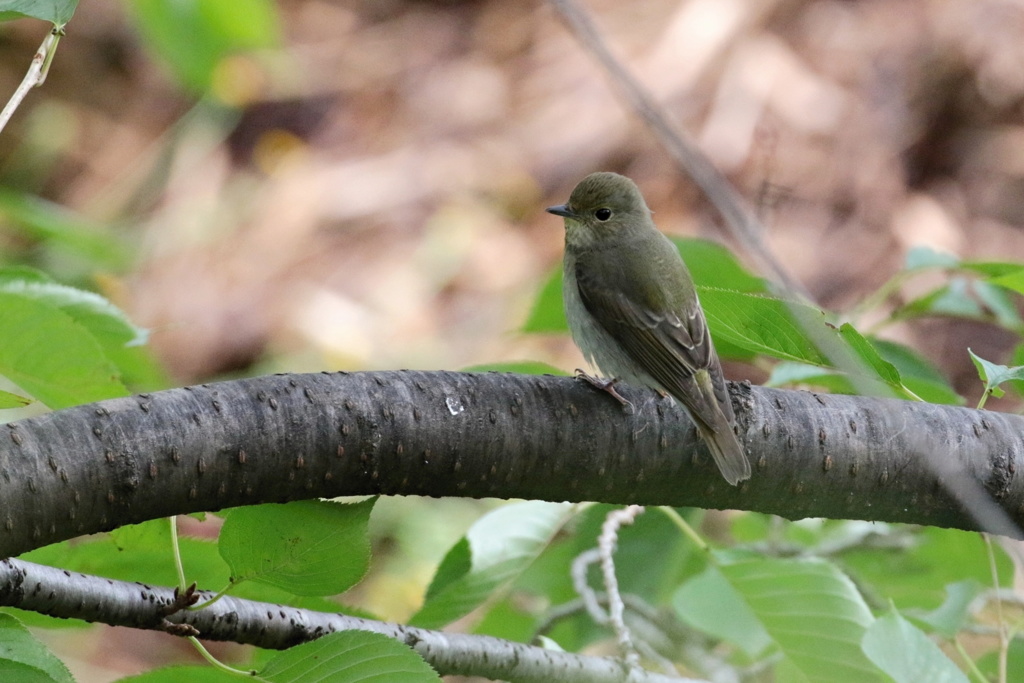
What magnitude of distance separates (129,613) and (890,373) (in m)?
1.67

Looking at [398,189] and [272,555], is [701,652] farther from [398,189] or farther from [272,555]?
[398,189]

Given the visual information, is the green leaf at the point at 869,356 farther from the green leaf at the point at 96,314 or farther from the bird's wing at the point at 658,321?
the green leaf at the point at 96,314

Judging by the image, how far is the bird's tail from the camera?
7.36 ft

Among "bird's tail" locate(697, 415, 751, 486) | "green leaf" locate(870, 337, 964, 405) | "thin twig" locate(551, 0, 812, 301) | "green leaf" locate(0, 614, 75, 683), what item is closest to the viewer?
"thin twig" locate(551, 0, 812, 301)

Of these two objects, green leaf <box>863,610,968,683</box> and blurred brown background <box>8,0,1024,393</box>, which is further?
blurred brown background <box>8,0,1024,393</box>

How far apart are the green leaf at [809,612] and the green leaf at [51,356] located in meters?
1.52

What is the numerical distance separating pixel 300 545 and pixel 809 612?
1.24 m

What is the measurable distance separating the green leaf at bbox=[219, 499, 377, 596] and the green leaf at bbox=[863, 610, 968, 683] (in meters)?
0.94

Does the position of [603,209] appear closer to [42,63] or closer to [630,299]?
[630,299]

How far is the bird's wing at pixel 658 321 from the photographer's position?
300 centimetres

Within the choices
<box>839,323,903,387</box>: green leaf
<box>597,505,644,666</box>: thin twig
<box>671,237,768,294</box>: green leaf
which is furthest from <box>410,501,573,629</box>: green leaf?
<box>839,323,903,387</box>: green leaf

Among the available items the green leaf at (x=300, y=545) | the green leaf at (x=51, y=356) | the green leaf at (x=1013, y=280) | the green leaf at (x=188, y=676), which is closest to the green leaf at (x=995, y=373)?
the green leaf at (x=1013, y=280)

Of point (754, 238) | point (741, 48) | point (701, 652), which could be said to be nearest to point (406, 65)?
point (741, 48)

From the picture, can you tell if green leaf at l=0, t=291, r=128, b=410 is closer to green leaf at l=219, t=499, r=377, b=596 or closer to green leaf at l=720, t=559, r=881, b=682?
green leaf at l=219, t=499, r=377, b=596
